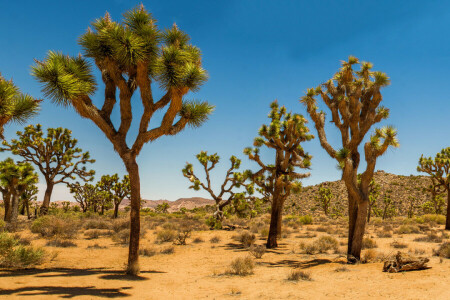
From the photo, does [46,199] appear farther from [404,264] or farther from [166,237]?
[404,264]

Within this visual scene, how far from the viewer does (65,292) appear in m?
6.74

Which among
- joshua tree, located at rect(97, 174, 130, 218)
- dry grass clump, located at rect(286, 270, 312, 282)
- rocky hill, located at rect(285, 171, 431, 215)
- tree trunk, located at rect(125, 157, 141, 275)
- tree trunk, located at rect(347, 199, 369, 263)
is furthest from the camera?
rocky hill, located at rect(285, 171, 431, 215)

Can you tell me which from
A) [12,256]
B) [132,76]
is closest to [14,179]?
[12,256]

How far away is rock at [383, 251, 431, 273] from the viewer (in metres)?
8.61

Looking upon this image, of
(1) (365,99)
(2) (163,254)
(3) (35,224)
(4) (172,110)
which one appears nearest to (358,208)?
(1) (365,99)

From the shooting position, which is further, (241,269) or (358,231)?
(358,231)

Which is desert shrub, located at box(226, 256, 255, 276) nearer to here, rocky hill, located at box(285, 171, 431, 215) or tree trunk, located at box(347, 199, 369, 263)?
tree trunk, located at box(347, 199, 369, 263)

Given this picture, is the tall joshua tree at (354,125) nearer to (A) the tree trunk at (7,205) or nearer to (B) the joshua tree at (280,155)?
(B) the joshua tree at (280,155)

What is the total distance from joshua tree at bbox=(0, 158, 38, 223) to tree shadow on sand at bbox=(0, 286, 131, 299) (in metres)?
18.4

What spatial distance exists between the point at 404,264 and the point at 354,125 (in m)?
5.04

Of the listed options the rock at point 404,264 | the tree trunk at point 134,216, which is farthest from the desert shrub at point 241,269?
the rock at point 404,264

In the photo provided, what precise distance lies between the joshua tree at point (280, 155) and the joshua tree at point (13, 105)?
Result: 9.71m

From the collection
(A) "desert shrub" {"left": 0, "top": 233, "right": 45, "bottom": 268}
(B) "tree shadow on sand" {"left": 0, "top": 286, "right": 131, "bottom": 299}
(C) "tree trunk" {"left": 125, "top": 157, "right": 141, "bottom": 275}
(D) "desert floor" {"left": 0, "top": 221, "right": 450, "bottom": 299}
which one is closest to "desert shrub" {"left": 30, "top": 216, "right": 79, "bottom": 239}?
(D) "desert floor" {"left": 0, "top": 221, "right": 450, "bottom": 299}

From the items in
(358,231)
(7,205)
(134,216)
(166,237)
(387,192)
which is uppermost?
(387,192)
